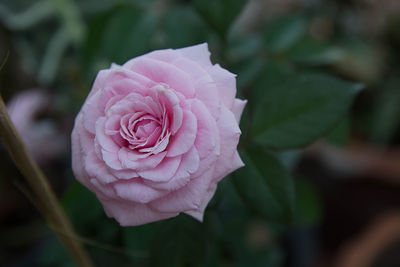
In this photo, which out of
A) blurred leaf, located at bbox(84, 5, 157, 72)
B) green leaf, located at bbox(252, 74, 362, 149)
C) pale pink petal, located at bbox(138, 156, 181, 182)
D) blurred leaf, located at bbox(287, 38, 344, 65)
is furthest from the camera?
blurred leaf, located at bbox(287, 38, 344, 65)

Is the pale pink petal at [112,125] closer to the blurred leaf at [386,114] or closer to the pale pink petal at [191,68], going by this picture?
the pale pink petal at [191,68]

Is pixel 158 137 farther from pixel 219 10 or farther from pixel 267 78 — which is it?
pixel 267 78

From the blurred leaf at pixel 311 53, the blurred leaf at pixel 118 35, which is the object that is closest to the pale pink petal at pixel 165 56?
the blurred leaf at pixel 118 35

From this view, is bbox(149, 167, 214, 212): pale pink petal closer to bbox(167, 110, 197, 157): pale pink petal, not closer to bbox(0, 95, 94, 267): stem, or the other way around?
bbox(167, 110, 197, 157): pale pink petal

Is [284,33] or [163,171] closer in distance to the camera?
[163,171]

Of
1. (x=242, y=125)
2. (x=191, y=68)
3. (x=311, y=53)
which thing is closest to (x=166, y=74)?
(x=191, y=68)

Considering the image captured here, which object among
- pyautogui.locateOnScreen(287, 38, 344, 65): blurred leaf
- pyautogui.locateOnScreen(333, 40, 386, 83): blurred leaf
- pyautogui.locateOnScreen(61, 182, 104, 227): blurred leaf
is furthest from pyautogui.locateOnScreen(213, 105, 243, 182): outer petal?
pyautogui.locateOnScreen(333, 40, 386, 83): blurred leaf

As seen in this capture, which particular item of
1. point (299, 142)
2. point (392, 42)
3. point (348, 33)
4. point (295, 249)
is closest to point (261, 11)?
point (348, 33)
